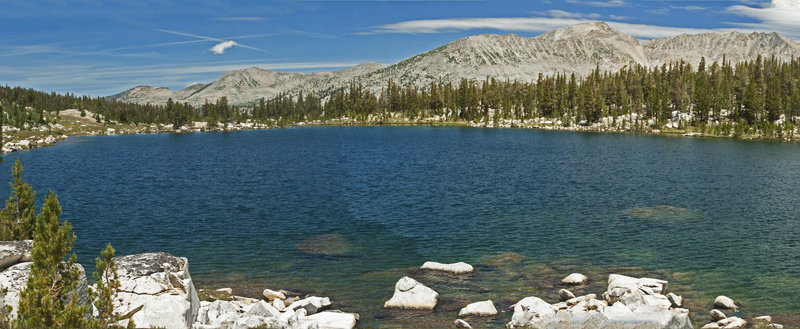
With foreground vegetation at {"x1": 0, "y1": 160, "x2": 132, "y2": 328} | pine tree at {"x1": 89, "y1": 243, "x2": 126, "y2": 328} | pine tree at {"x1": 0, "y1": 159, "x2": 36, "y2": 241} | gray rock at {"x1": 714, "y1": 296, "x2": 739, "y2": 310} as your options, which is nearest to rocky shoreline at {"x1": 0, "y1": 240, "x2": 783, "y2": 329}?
gray rock at {"x1": 714, "y1": 296, "x2": 739, "y2": 310}

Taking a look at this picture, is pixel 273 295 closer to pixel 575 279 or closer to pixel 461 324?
pixel 461 324

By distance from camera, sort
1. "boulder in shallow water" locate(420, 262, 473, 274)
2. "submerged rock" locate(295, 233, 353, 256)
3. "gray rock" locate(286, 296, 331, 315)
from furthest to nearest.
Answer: "submerged rock" locate(295, 233, 353, 256) < "boulder in shallow water" locate(420, 262, 473, 274) < "gray rock" locate(286, 296, 331, 315)

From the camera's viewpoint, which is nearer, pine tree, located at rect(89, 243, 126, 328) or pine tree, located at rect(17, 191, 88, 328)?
pine tree, located at rect(17, 191, 88, 328)

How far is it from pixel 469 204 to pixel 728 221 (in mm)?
28232

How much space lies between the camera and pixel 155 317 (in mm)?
21203

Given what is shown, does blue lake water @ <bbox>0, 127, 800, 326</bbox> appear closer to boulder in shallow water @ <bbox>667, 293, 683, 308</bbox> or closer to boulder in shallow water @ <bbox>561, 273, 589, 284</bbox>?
boulder in shallow water @ <bbox>667, 293, 683, 308</bbox>

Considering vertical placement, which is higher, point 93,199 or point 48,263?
point 48,263

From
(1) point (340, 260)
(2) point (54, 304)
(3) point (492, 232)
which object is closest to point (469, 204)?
(3) point (492, 232)

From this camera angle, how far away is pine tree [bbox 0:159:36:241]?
31438 mm

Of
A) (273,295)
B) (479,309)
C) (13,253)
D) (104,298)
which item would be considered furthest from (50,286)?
(479,309)

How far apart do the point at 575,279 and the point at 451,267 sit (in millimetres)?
8948

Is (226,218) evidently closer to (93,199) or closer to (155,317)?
(93,199)

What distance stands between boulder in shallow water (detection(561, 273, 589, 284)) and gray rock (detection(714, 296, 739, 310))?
26.0 ft

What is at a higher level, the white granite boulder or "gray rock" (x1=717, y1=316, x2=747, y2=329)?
the white granite boulder
